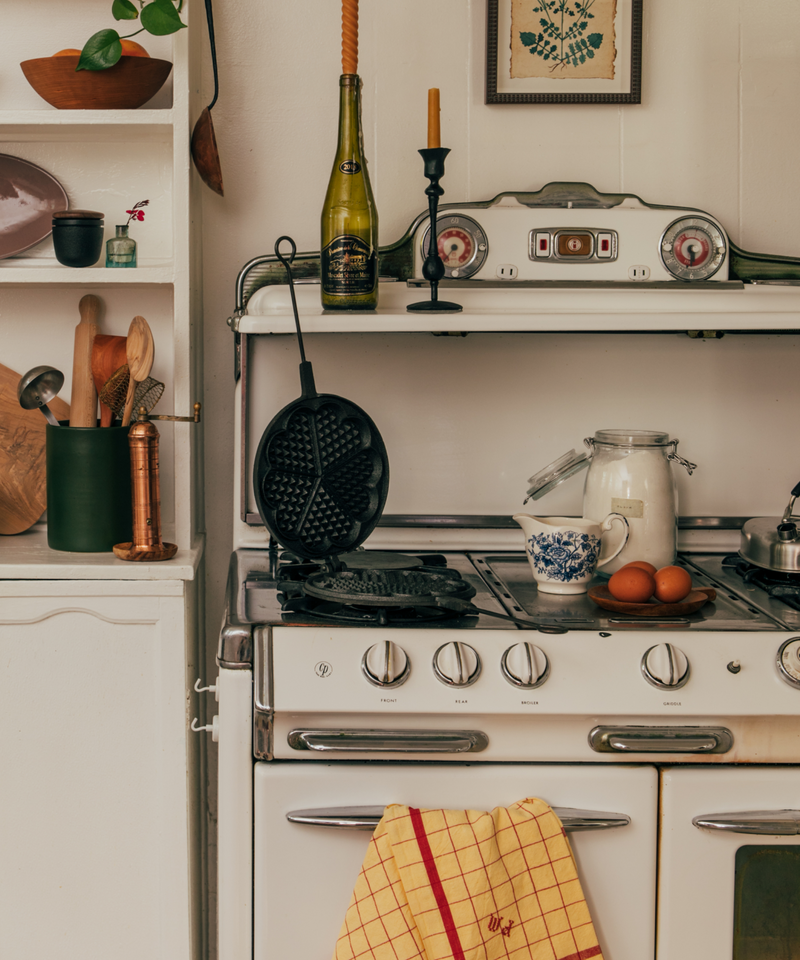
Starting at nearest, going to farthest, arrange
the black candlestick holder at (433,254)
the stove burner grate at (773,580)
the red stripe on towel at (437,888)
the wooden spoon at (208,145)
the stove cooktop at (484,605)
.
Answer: the red stripe on towel at (437,888), the stove cooktop at (484,605), the stove burner grate at (773,580), the black candlestick holder at (433,254), the wooden spoon at (208,145)

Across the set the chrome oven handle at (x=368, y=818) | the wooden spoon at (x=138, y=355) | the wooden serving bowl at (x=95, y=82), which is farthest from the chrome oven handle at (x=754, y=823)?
the wooden serving bowl at (x=95, y=82)

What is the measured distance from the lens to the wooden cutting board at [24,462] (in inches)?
67.2

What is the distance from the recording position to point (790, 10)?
1.75 m

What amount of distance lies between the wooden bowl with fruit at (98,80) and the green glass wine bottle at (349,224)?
327 millimetres

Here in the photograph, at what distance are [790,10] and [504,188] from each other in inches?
25.8

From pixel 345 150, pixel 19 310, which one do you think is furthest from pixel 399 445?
pixel 19 310

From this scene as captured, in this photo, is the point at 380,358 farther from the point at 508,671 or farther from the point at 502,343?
the point at 508,671

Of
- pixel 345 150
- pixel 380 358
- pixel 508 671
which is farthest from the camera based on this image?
pixel 380 358

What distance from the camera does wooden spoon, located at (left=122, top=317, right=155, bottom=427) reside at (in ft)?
4.96

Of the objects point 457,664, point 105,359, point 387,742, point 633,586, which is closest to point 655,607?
point 633,586

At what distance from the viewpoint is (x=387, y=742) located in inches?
47.8

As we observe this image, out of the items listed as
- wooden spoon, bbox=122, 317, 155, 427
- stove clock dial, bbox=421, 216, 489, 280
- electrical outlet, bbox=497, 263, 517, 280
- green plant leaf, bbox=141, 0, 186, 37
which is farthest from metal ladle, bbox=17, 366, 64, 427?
electrical outlet, bbox=497, 263, 517, 280

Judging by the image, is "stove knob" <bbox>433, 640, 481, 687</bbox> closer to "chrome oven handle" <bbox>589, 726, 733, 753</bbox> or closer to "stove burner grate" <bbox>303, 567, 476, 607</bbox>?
"stove burner grate" <bbox>303, 567, 476, 607</bbox>

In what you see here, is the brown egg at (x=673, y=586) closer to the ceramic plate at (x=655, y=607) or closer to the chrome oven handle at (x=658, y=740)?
the ceramic plate at (x=655, y=607)
